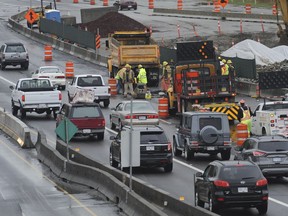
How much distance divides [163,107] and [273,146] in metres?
18.4

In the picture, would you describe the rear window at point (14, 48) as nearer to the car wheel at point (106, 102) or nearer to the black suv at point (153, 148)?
the car wheel at point (106, 102)

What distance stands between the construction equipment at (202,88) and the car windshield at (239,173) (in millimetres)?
18562

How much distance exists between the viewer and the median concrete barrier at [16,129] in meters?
46.2

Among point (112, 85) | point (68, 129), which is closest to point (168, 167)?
point (68, 129)

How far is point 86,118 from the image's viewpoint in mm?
45344

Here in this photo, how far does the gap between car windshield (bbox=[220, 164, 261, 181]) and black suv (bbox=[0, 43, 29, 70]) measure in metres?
44.6

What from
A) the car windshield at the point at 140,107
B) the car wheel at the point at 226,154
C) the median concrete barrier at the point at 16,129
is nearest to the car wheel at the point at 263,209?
the car wheel at the point at 226,154

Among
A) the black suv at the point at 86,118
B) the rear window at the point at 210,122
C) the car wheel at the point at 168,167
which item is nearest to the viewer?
the car wheel at the point at 168,167

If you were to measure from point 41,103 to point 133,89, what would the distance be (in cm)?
1015

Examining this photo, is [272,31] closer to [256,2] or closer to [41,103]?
[256,2]

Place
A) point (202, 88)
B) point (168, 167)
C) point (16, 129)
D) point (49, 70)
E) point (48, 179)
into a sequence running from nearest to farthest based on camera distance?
point (168, 167) → point (48, 179) → point (16, 129) → point (202, 88) → point (49, 70)

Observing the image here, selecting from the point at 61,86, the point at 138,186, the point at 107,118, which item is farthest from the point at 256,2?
the point at 138,186

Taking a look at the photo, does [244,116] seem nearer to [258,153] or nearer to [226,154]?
[226,154]

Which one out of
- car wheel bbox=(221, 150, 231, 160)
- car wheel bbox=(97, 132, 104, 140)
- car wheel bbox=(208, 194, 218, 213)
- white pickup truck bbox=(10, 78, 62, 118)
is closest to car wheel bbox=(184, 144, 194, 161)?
car wheel bbox=(221, 150, 231, 160)
